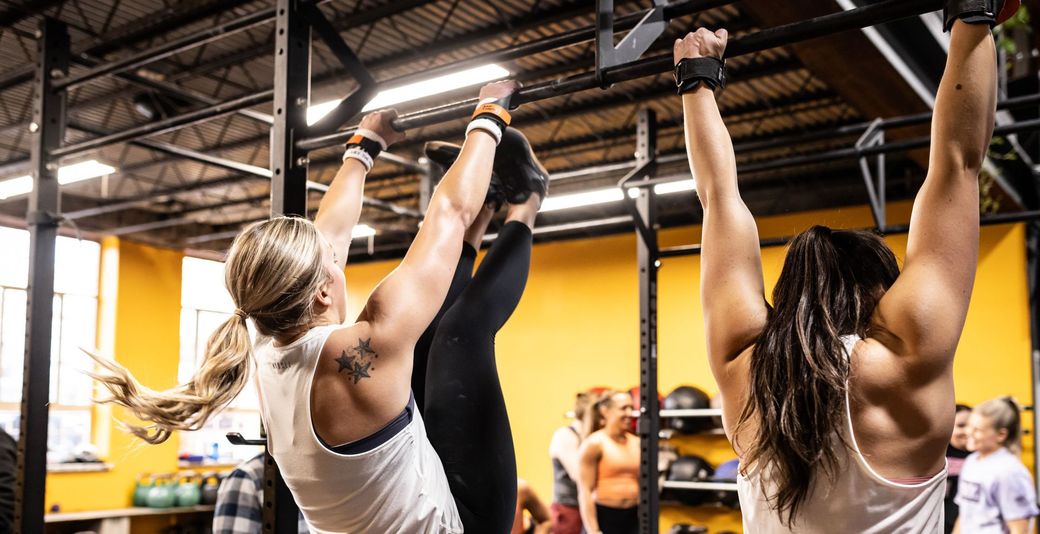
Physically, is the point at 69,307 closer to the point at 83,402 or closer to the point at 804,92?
the point at 83,402

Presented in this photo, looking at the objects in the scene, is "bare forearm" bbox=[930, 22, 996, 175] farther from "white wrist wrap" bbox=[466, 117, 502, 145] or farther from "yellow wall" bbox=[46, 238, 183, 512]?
"yellow wall" bbox=[46, 238, 183, 512]

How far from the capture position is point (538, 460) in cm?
1098

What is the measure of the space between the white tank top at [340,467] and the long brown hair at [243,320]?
2.2 inches

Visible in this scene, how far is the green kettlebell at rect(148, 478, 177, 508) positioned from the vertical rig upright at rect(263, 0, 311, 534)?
31.3 ft

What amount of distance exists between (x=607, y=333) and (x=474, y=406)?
29.2ft

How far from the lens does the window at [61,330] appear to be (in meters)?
10.5

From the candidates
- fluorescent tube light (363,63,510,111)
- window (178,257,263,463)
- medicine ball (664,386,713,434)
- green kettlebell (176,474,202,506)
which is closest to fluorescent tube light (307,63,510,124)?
fluorescent tube light (363,63,510,111)

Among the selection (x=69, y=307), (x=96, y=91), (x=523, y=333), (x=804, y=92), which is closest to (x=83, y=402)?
(x=69, y=307)

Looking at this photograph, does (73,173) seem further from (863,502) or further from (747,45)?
(863,502)

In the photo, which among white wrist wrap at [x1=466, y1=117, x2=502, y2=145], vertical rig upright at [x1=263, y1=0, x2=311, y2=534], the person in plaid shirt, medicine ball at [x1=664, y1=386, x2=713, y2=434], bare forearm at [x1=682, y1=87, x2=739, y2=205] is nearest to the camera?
bare forearm at [x1=682, y1=87, x2=739, y2=205]

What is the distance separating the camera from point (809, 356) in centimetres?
117

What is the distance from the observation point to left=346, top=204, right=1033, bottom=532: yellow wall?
8297 millimetres

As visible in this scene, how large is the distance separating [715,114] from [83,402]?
11.5 meters

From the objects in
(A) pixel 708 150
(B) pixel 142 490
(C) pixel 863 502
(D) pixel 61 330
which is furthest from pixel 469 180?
(D) pixel 61 330
